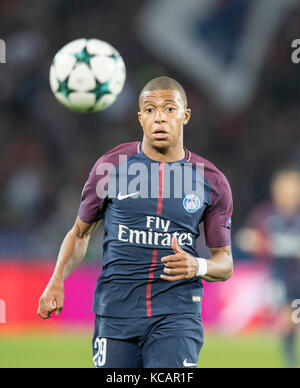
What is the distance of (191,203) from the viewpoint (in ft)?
14.0

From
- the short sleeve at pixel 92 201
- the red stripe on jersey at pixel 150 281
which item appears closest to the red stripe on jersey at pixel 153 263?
the red stripe on jersey at pixel 150 281

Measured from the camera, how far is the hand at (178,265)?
3762mm

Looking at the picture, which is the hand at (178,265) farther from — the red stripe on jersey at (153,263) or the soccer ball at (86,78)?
the soccer ball at (86,78)

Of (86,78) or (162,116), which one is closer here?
(162,116)

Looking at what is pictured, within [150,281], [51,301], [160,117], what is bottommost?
[51,301]

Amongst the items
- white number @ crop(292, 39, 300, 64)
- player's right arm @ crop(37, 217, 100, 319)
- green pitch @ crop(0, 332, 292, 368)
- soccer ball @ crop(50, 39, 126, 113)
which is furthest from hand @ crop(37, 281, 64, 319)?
white number @ crop(292, 39, 300, 64)

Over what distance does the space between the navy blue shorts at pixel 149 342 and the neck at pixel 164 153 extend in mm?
888

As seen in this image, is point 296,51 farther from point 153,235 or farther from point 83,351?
point 153,235

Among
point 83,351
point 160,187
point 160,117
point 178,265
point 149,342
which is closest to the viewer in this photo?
point 178,265

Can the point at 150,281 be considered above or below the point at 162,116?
below

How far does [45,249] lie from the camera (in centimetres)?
1091

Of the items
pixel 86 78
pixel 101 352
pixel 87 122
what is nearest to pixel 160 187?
pixel 101 352

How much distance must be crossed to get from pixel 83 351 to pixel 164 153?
5443 millimetres

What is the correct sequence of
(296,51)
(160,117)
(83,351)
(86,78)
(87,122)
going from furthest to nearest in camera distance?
(296,51) < (87,122) < (83,351) < (86,78) < (160,117)
